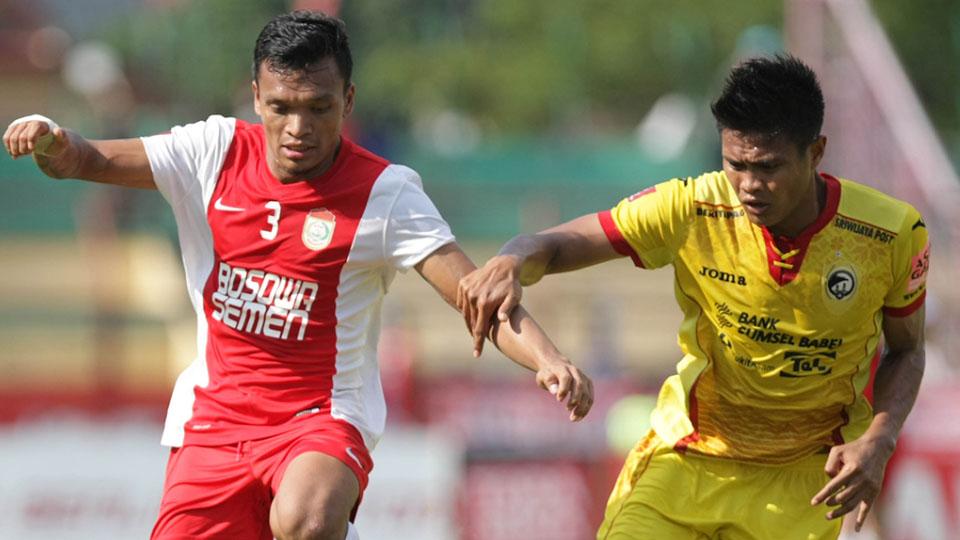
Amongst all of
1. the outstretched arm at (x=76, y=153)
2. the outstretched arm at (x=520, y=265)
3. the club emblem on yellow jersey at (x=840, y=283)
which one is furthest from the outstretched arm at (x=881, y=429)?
the outstretched arm at (x=76, y=153)

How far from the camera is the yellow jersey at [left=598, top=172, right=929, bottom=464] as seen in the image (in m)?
5.43

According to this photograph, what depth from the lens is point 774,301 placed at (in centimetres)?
547

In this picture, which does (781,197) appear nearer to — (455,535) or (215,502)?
(215,502)

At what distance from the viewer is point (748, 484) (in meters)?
5.63

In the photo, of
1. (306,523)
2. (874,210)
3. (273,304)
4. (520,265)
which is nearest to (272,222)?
(273,304)

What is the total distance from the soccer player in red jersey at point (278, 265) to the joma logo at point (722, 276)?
2.71ft

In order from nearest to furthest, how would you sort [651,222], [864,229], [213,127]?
[864,229]
[651,222]
[213,127]

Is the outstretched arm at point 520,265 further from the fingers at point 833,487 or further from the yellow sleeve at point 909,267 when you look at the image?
the fingers at point 833,487

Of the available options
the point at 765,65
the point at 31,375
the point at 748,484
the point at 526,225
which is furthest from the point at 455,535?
the point at 526,225

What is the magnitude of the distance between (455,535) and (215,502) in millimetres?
6053

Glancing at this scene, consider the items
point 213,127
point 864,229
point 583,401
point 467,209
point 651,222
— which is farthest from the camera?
point 467,209

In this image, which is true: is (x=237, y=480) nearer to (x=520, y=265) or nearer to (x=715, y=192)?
(x=520, y=265)

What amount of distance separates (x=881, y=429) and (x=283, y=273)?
214 centimetres

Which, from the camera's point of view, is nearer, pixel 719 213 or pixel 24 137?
pixel 24 137
